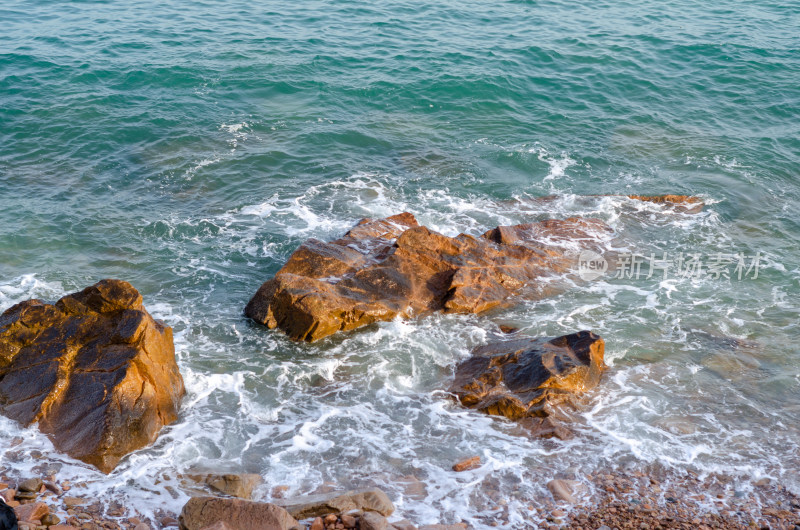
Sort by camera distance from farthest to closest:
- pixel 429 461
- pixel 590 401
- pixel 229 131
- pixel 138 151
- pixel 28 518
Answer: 1. pixel 229 131
2. pixel 138 151
3. pixel 590 401
4. pixel 429 461
5. pixel 28 518

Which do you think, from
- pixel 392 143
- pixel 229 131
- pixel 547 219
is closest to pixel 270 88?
pixel 229 131

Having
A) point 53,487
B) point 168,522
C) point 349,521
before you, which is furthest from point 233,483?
point 53,487

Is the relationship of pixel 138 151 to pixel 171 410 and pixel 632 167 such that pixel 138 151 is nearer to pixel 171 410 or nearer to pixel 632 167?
pixel 171 410

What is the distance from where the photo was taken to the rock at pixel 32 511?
27.3 feet

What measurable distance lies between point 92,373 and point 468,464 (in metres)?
6.21

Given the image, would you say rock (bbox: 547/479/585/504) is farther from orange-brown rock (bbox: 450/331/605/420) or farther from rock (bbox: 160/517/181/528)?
rock (bbox: 160/517/181/528)

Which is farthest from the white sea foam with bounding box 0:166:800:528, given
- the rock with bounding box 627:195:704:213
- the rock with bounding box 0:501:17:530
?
the rock with bounding box 0:501:17:530

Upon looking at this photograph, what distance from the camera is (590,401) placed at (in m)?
11.9

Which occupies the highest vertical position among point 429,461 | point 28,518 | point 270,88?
point 270,88

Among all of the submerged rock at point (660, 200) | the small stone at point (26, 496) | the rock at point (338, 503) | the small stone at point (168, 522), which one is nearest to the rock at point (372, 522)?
the rock at point (338, 503)

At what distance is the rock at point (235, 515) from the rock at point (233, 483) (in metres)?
1.01

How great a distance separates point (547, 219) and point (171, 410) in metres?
11.3

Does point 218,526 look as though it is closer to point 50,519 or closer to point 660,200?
point 50,519

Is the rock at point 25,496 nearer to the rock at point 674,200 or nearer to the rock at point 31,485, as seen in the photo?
the rock at point 31,485
